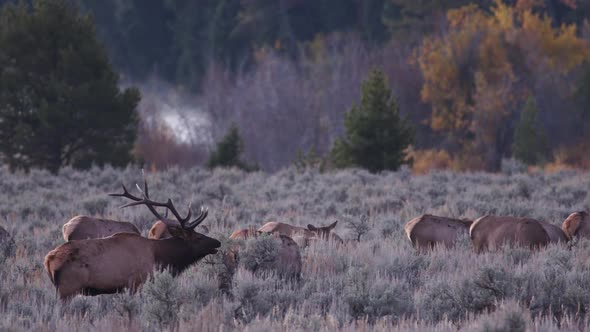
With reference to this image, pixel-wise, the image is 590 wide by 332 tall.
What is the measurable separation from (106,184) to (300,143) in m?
25.7

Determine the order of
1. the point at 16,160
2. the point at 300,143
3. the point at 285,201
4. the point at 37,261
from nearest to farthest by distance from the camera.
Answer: the point at 37,261 < the point at 285,201 < the point at 16,160 < the point at 300,143

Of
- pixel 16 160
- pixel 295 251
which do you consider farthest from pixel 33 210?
pixel 16 160

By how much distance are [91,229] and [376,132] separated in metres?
Answer: 15.5

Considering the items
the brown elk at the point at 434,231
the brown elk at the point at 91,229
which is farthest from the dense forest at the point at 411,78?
the brown elk at the point at 91,229

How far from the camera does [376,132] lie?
24.7 m

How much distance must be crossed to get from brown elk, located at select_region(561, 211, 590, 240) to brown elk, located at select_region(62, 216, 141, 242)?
17.9 feet

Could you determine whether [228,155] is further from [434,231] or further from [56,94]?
[434,231]

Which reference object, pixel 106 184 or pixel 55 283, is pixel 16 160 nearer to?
pixel 106 184

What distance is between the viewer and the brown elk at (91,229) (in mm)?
9938

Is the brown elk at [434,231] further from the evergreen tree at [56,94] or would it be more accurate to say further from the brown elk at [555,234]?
the evergreen tree at [56,94]

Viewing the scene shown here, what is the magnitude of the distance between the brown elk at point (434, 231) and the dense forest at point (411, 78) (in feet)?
64.4

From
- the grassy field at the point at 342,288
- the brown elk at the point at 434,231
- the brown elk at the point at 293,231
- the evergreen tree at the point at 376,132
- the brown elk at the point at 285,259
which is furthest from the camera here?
the evergreen tree at the point at 376,132

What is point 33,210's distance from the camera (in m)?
15.3

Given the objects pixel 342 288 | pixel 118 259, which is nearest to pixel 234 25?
pixel 342 288
